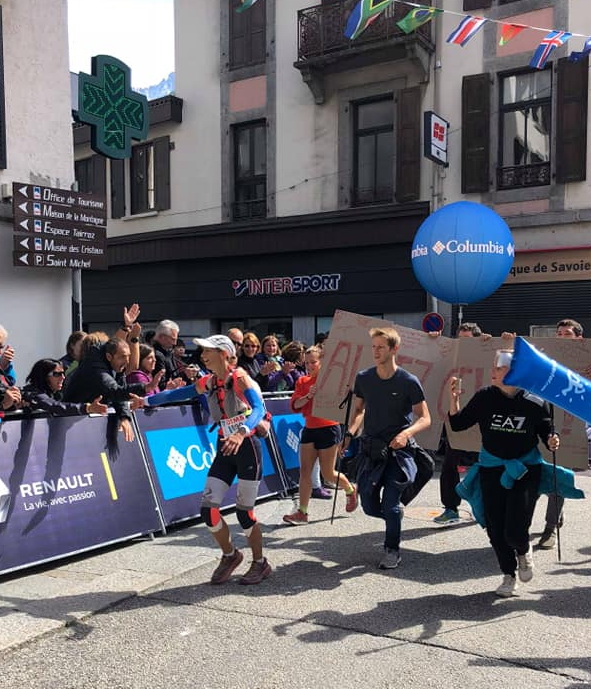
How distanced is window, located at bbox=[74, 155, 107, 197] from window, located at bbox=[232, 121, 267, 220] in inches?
187

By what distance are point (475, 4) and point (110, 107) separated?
8912 millimetres

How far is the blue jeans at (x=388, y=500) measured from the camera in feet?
17.5

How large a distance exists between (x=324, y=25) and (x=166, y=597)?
15511mm

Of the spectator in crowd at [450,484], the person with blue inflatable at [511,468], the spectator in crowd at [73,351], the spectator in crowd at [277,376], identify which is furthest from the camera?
the spectator in crowd at [277,376]

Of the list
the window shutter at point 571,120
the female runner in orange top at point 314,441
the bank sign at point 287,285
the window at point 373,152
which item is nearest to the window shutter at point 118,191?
the bank sign at point 287,285

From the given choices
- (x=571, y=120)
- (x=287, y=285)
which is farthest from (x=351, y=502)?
(x=287, y=285)

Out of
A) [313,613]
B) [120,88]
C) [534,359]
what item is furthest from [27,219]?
[534,359]

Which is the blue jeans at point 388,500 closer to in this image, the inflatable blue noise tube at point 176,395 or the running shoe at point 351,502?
the running shoe at point 351,502

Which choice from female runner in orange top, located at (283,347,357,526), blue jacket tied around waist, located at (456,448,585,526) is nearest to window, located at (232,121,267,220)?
female runner in orange top, located at (283,347,357,526)

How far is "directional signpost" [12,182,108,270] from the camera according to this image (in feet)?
32.5

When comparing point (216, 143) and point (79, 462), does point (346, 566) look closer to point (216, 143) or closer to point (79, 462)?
point (79, 462)

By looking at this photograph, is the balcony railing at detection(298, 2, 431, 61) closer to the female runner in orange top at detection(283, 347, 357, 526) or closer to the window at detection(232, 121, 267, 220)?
the window at detection(232, 121, 267, 220)

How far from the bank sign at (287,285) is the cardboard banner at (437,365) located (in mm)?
10800

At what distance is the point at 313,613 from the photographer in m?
4.45
